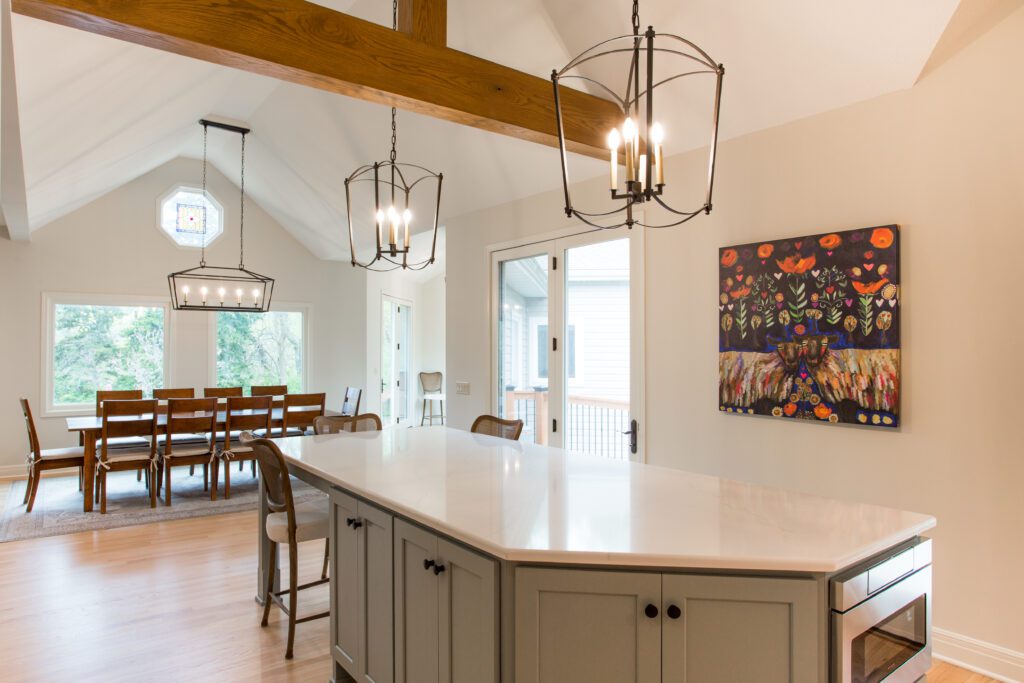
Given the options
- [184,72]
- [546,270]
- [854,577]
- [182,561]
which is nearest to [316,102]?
[184,72]

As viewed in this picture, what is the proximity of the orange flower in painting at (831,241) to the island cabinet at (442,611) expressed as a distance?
2.33 meters

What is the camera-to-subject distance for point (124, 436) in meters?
5.29

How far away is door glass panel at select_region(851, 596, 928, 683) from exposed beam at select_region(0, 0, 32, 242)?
331cm

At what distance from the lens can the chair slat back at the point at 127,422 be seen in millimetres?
5180

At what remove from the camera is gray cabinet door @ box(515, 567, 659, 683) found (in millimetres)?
1539

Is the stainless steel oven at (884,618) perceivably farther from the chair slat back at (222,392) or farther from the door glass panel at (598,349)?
the chair slat back at (222,392)

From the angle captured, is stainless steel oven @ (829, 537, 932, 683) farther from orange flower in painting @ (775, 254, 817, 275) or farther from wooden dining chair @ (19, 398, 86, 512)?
wooden dining chair @ (19, 398, 86, 512)

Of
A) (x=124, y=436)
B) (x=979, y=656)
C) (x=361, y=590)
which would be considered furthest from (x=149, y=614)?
(x=979, y=656)

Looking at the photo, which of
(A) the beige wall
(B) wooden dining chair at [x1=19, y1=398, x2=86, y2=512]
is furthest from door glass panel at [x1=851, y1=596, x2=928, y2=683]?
(B) wooden dining chair at [x1=19, y1=398, x2=86, y2=512]

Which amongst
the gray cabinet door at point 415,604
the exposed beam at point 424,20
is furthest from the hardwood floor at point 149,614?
the exposed beam at point 424,20

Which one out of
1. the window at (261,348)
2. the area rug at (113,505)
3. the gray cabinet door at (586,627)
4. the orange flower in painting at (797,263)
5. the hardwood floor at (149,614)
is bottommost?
the hardwood floor at (149,614)

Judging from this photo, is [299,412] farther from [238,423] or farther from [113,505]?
[113,505]

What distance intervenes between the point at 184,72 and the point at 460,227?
2494 mm

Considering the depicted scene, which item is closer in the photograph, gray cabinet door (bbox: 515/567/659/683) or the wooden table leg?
gray cabinet door (bbox: 515/567/659/683)
